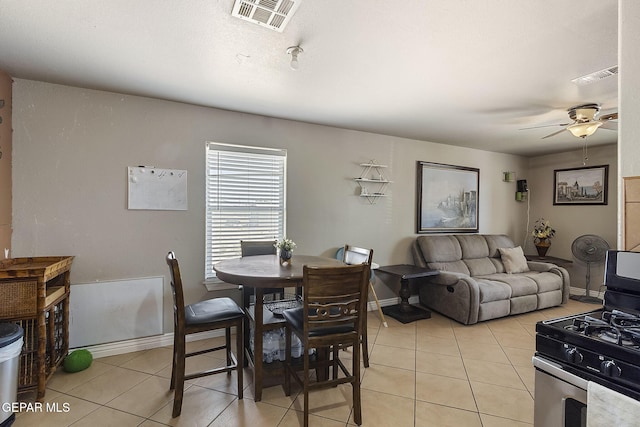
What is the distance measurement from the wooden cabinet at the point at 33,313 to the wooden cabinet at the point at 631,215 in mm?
3332

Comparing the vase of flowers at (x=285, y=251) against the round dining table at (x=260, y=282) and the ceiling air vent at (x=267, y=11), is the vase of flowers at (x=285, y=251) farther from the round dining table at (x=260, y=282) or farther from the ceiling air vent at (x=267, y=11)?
the ceiling air vent at (x=267, y=11)

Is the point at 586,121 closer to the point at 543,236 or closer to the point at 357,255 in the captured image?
the point at 357,255

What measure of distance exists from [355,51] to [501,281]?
136 inches

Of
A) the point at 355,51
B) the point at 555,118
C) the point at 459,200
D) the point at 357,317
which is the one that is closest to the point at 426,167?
the point at 459,200

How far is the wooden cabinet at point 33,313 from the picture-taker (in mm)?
1947

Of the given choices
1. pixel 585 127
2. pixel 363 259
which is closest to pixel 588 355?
pixel 363 259

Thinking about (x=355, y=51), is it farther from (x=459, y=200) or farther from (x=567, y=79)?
(x=459, y=200)

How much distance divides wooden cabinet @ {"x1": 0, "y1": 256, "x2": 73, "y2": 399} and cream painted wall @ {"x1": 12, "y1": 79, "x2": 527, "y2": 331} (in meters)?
0.40

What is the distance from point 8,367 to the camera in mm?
1763

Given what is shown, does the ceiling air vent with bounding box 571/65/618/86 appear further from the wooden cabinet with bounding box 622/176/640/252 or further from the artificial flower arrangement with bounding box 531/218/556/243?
the artificial flower arrangement with bounding box 531/218/556/243

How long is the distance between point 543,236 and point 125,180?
609 centimetres

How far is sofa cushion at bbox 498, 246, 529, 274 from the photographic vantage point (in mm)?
4453

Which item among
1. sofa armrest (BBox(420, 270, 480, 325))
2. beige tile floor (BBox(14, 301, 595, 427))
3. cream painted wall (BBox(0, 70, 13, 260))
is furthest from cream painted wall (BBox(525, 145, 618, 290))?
cream painted wall (BBox(0, 70, 13, 260))

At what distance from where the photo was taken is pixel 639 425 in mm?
897
